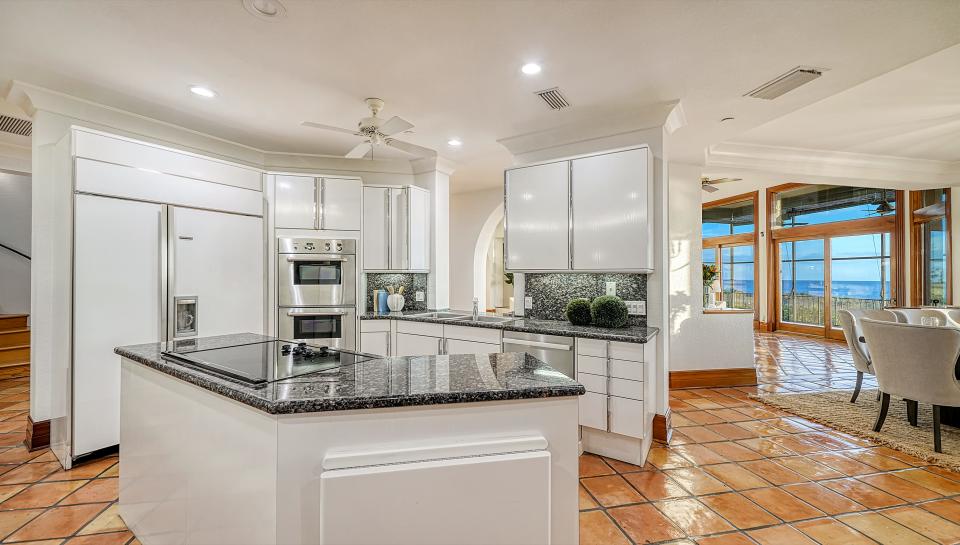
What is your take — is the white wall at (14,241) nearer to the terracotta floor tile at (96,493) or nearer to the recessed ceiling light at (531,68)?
the terracotta floor tile at (96,493)

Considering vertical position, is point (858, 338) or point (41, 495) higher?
point (858, 338)

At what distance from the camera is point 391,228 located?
176 inches

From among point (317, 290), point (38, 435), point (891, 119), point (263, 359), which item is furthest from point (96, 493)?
point (891, 119)

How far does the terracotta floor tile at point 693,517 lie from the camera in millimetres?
2105

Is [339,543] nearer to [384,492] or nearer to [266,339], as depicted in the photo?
[384,492]

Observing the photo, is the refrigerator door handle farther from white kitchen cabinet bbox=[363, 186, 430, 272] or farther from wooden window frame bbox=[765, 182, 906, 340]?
wooden window frame bbox=[765, 182, 906, 340]

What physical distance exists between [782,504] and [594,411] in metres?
1.14

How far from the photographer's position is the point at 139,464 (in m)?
1.85

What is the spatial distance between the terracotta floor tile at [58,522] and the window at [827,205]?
33.4 ft

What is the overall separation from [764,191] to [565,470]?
31.1ft

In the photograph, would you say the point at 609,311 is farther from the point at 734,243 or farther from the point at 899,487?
the point at 734,243

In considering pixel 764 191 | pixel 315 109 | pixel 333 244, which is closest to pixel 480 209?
pixel 333 244

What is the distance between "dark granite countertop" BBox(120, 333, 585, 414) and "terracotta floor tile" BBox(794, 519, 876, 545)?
69.2 inches

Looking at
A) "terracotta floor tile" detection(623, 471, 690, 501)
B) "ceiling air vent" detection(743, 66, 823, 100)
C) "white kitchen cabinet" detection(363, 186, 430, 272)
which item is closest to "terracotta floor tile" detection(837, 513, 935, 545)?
"terracotta floor tile" detection(623, 471, 690, 501)
